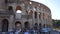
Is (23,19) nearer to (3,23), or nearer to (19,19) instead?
(19,19)

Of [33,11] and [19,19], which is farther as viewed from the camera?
[33,11]

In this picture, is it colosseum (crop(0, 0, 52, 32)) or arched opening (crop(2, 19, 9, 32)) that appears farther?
arched opening (crop(2, 19, 9, 32))

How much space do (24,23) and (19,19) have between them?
4.72 feet

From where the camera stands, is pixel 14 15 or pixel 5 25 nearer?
pixel 14 15

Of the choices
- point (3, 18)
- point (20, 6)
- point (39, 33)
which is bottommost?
point (39, 33)

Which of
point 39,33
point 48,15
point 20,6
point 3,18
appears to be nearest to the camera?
point 39,33

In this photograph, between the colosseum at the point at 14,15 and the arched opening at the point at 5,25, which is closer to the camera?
the colosseum at the point at 14,15

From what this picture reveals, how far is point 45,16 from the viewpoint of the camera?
47.1 metres

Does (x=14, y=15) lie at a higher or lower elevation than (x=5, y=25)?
higher

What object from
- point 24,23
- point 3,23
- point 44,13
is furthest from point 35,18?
point 3,23

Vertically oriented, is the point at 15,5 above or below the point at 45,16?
above

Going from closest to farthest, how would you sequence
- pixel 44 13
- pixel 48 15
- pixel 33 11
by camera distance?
pixel 33 11 → pixel 44 13 → pixel 48 15

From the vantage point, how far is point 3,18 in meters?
26.9

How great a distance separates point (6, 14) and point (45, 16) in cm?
2249
